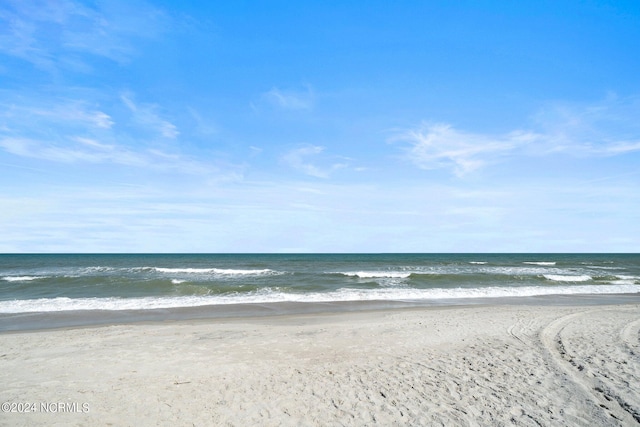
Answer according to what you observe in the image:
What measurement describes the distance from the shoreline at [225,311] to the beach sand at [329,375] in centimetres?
205

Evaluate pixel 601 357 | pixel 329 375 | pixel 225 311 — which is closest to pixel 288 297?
pixel 225 311

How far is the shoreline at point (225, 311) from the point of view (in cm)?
1255

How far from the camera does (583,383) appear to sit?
19.4 feet

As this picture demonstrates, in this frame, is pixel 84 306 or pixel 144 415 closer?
pixel 144 415

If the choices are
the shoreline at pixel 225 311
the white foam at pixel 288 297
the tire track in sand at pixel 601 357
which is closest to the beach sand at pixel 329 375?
the tire track in sand at pixel 601 357

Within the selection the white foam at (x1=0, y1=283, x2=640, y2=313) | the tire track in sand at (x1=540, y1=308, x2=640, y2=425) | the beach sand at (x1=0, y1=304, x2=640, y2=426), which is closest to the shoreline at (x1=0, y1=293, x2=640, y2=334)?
the white foam at (x1=0, y1=283, x2=640, y2=313)

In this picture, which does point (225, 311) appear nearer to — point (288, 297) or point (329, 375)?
point (288, 297)

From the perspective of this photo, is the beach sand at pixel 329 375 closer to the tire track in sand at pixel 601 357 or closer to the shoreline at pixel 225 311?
the tire track in sand at pixel 601 357

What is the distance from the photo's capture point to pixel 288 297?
18.1m

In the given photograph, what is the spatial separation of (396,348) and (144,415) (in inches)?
207

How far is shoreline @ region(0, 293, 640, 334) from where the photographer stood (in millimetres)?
12547

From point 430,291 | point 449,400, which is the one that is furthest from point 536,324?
point 430,291

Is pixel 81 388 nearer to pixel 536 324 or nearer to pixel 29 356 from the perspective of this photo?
pixel 29 356

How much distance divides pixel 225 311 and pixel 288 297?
4.31 metres
